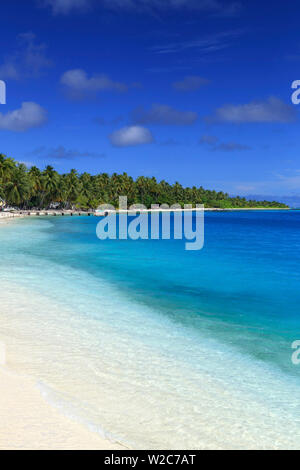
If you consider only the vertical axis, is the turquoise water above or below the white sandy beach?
below

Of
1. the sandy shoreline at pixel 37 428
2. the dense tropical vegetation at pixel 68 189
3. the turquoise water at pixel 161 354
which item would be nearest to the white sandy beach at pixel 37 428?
the sandy shoreline at pixel 37 428

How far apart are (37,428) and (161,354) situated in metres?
4.01

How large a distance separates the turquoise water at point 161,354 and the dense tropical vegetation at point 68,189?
6992 cm

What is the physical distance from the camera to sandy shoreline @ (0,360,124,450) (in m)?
4.39

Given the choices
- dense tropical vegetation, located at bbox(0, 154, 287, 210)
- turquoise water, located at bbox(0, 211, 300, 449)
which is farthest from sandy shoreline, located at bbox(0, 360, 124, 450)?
dense tropical vegetation, located at bbox(0, 154, 287, 210)

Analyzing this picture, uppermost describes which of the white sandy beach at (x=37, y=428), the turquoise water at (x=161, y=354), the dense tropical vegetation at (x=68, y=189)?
the dense tropical vegetation at (x=68, y=189)

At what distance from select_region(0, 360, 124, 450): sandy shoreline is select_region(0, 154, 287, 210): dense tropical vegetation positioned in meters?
77.9

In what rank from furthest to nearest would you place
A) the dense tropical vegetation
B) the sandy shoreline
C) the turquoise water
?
the dense tropical vegetation
the turquoise water
the sandy shoreline

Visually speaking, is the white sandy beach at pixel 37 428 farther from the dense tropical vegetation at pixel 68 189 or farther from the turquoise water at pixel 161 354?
the dense tropical vegetation at pixel 68 189

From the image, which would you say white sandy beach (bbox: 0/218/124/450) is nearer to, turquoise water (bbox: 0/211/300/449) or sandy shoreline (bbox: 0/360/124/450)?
sandy shoreline (bbox: 0/360/124/450)

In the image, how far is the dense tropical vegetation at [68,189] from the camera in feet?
282

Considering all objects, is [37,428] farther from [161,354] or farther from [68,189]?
[68,189]

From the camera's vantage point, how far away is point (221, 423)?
5.46 metres
